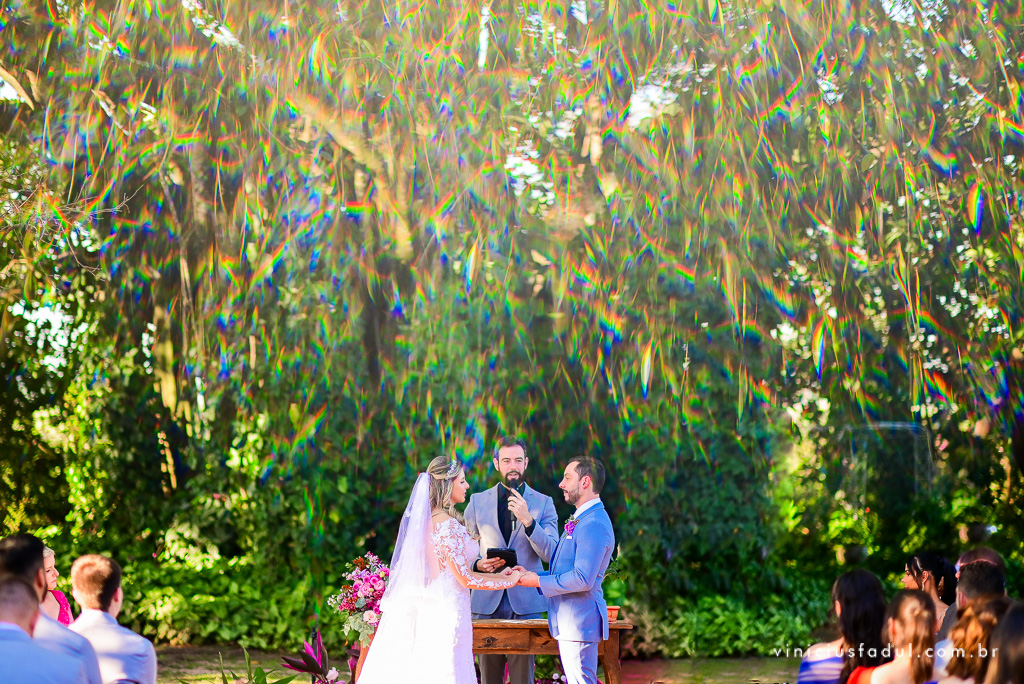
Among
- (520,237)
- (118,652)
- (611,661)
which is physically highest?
(520,237)

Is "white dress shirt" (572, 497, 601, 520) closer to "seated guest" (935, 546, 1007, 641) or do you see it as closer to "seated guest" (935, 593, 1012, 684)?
"seated guest" (935, 546, 1007, 641)

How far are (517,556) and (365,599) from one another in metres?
0.68

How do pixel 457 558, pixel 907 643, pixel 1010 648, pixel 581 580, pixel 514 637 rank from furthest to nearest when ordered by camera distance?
pixel 514 637
pixel 457 558
pixel 581 580
pixel 907 643
pixel 1010 648

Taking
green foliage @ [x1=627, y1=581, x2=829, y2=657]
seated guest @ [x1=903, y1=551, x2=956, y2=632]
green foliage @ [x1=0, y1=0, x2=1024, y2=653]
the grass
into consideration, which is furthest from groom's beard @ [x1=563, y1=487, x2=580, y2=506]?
green foliage @ [x1=627, y1=581, x2=829, y2=657]

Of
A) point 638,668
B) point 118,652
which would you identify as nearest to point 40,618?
point 118,652

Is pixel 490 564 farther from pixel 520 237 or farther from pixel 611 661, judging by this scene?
pixel 520 237

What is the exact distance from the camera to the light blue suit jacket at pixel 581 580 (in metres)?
3.62

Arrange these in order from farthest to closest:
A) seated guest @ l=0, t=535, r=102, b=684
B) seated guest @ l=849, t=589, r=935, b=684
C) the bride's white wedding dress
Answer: the bride's white wedding dress
seated guest @ l=849, t=589, r=935, b=684
seated guest @ l=0, t=535, r=102, b=684

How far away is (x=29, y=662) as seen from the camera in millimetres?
2004

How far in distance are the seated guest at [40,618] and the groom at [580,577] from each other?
1.69 metres

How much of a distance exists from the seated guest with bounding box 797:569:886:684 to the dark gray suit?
78.4 inches

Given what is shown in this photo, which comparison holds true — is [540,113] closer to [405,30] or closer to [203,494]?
[405,30]

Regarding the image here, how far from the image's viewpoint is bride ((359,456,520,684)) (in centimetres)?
385

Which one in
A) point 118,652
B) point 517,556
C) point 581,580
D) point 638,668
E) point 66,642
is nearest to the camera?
point 66,642
